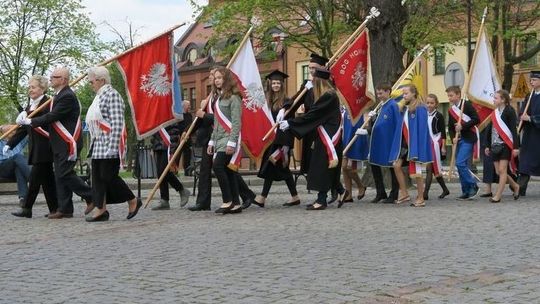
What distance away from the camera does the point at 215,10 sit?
130ft

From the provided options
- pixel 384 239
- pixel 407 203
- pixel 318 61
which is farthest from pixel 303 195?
pixel 384 239

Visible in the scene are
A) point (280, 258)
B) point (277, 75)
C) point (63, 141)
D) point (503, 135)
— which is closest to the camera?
point (280, 258)

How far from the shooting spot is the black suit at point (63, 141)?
39.3 feet

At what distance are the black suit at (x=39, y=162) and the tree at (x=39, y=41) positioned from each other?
42294mm

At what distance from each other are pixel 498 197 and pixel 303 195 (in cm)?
438

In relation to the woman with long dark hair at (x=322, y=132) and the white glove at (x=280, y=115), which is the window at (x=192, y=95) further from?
the woman with long dark hair at (x=322, y=132)

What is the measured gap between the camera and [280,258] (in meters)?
7.79

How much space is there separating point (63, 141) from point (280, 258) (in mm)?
5158

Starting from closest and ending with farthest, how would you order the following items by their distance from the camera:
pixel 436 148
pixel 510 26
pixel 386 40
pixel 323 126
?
pixel 323 126
pixel 436 148
pixel 386 40
pixel 510 26

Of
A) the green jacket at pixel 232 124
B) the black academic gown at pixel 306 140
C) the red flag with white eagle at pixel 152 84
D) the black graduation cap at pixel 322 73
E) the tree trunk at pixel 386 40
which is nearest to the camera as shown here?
the green jacket at pixel 232 124

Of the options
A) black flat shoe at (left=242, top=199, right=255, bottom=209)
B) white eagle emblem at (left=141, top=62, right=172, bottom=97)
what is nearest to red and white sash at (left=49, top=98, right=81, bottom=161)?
white eagle emblem at (left=141, top=62, right=172, bottom=97)

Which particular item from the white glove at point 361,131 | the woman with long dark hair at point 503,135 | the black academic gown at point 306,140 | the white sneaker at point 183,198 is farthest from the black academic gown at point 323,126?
the woman with long dark hair at point 503,135

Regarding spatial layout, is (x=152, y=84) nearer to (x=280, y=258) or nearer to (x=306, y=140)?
(x=306, y=140)

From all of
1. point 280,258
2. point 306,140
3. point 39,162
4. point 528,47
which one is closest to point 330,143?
point 306,140
